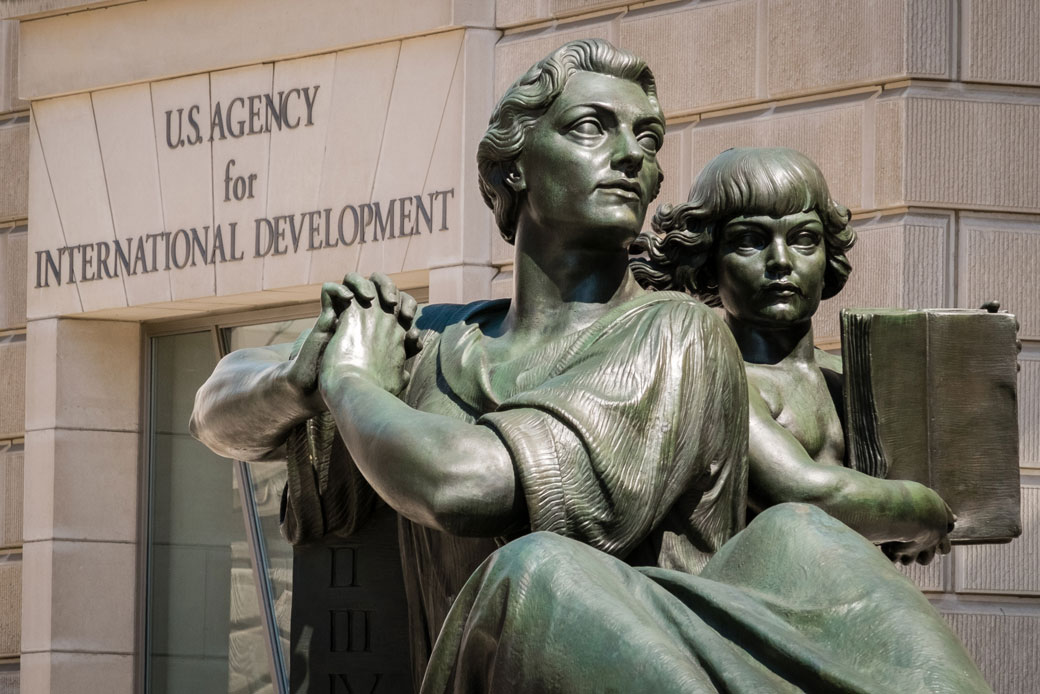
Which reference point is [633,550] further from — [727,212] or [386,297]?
[727,212]

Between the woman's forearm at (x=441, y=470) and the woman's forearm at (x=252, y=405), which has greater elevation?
the woman's forearm at (x=252, y=405)

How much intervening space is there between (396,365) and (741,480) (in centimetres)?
62

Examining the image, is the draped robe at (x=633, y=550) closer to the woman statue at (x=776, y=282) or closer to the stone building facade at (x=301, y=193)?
the woman statue at (x=776, y=282)

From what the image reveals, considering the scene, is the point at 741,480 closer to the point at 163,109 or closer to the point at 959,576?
the point at 959,576

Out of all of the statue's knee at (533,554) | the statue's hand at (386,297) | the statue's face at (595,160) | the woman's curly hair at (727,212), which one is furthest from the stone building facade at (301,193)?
the statue's knee at (533,554)

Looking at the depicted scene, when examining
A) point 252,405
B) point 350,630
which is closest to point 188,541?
point 350,630

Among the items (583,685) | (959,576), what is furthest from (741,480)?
(959,576)

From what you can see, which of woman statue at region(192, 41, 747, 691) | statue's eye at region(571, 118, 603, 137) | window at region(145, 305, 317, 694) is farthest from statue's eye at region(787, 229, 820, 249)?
window at region(145, 305, 317, 694)

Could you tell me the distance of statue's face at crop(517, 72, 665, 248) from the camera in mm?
3914

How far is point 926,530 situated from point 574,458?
0.79 metres

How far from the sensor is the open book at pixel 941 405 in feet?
13.8

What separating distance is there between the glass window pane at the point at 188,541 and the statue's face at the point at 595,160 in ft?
23.6

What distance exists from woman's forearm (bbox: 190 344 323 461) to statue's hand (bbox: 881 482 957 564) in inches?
42.0

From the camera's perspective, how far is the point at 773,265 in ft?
13.8
